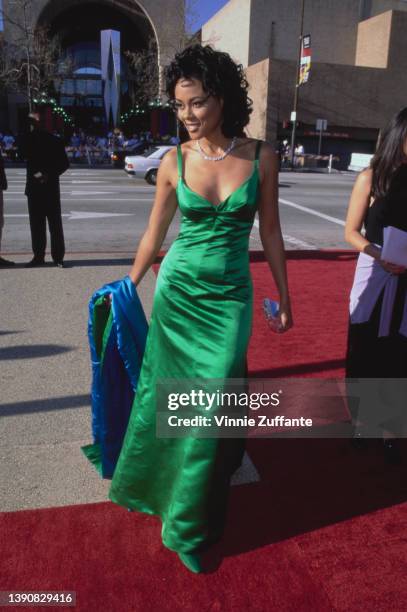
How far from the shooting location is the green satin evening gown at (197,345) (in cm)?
219

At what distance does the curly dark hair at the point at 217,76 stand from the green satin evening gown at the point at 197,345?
25 centimetres

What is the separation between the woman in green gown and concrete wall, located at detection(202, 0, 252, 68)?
156 ft

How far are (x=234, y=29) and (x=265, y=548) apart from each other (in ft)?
181

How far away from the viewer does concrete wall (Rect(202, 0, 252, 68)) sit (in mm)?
47562

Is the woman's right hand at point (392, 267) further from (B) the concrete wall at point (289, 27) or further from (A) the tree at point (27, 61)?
(B) the concrete wall at point (289, 27)

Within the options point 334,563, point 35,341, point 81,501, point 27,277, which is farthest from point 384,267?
point 27,277

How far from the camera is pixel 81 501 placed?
2.66m

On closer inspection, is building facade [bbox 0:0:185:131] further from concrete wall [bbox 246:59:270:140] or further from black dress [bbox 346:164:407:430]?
black dress [bbox 346:164:407:430]

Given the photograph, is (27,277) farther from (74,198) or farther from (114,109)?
(114,109)

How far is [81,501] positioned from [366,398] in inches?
68.0

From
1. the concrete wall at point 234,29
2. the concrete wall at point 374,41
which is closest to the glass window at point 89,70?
the concrete wall at point 234,29

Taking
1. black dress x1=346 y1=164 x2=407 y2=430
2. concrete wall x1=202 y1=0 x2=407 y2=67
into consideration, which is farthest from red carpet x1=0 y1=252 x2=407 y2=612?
concrete wall x1=202 y1=0 x2=407 y2=67

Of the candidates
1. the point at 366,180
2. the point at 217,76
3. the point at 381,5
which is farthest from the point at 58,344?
the point at 381,5

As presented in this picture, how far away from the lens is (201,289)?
2258mm
